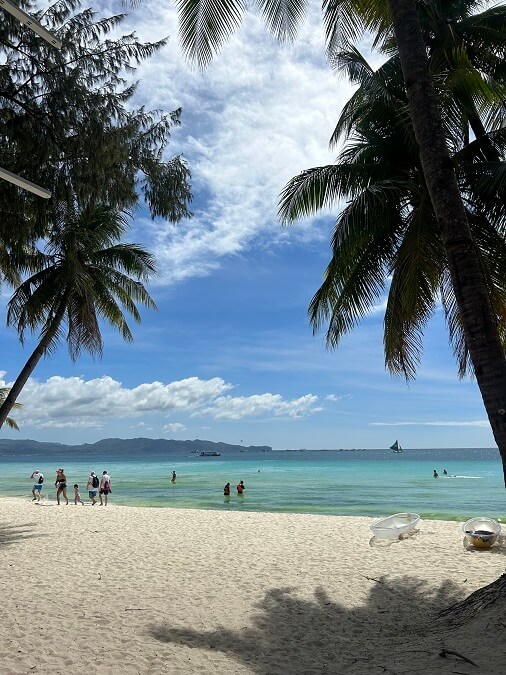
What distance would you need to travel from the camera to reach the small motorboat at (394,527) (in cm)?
1136

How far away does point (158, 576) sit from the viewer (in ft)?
27.5

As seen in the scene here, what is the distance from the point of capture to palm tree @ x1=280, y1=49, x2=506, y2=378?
8.55 meters

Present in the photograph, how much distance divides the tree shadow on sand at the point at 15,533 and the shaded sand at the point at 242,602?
0.19ft

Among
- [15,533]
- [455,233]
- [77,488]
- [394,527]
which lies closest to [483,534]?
[394,527]

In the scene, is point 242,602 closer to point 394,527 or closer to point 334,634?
point 334,634

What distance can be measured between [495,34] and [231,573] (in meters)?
9.90

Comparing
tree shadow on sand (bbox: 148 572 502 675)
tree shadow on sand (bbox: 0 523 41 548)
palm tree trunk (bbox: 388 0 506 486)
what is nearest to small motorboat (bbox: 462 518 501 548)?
tree shadow on sand (bbox: 148 572 502 675)

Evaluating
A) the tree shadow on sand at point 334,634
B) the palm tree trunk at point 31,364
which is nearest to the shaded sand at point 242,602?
the tree shadow on sand at point 334,634

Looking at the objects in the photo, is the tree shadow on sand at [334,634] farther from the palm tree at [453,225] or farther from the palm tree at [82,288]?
the palm tree at [82,288]

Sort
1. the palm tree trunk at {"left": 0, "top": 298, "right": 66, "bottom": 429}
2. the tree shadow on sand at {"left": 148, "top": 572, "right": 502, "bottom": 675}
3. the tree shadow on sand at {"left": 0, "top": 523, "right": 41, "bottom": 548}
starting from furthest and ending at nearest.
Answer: the palm tree trunk at {"left": 0, "top": 298, "right": 66, "bottom": 429} → the tree shadow on sand at {"left": 0, "top": 523, "right": 41, "bottom": 548} → the tree shadow on sand at {"left": 148, "top": 572, "right": 502, "bottom": 675}

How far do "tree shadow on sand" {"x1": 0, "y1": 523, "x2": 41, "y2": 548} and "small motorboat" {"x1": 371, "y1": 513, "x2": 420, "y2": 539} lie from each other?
7.77 meters

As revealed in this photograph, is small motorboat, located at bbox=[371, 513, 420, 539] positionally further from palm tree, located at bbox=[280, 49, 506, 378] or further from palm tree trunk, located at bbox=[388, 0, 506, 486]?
palm tree trunk, located at bbox=[388, 0, 506, 486]

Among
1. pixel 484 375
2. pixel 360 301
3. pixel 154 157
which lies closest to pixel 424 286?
pixel 360 301

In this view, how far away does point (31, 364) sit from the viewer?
44.2ft
